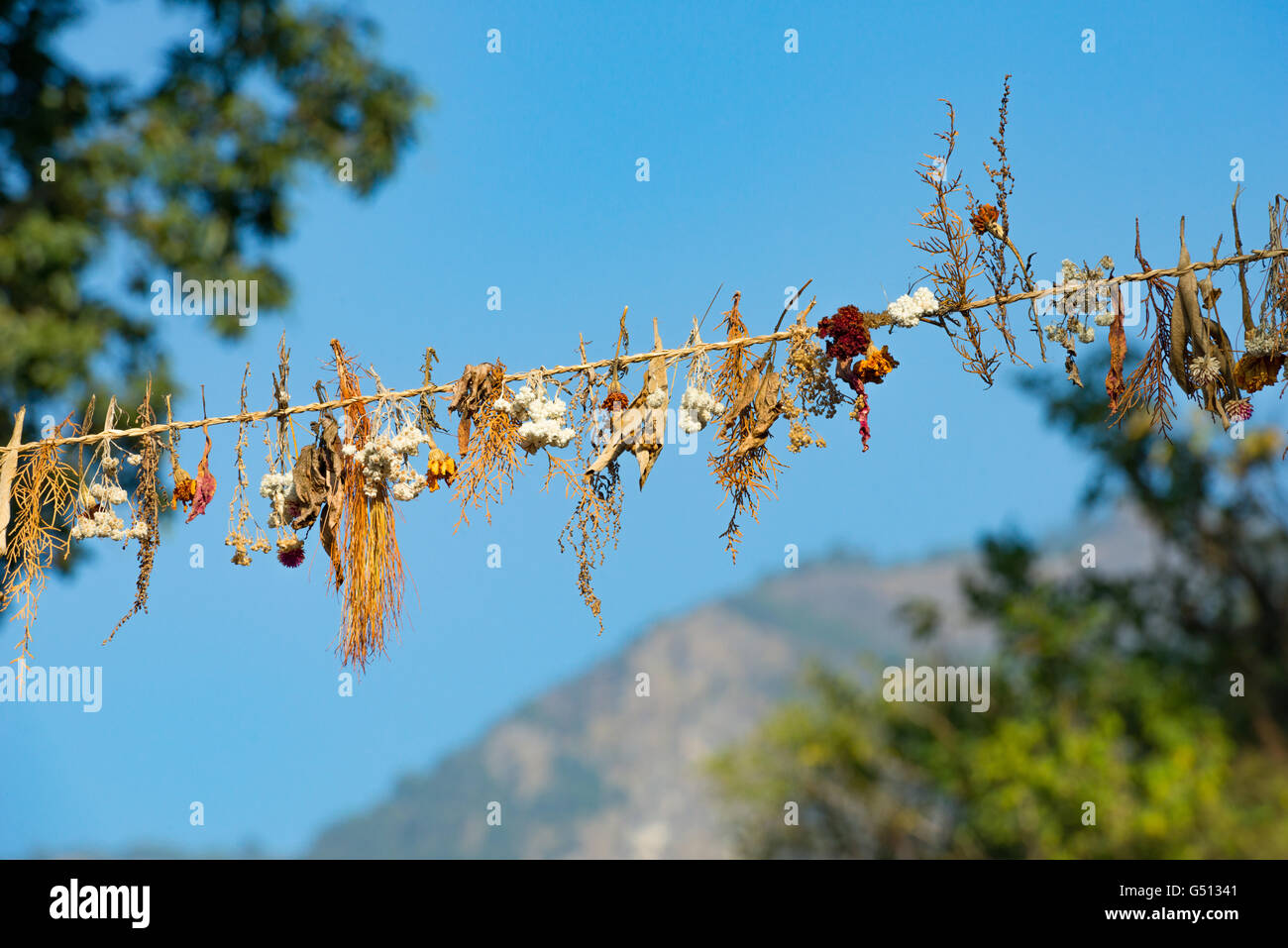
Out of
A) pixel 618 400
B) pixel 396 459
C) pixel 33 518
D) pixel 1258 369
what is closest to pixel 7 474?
pixel 33 518

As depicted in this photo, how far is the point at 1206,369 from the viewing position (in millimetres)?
2566

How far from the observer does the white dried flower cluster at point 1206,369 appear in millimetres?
2562

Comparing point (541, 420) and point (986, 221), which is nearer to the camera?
point (986, 221)

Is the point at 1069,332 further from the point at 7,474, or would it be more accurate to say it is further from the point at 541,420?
the point at 7,474

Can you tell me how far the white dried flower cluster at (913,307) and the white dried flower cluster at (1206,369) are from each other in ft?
1.79

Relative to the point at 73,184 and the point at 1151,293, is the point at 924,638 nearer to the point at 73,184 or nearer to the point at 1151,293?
the point at 1151,293

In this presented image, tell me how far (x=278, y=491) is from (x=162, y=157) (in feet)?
13.8

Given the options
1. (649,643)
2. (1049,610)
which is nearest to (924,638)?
(1049,610)

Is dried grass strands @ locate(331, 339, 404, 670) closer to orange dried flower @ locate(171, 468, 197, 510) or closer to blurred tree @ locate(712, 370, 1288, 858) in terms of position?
orange dried flower @ locate(171, 468, 197, 510)

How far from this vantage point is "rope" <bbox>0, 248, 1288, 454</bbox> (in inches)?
101

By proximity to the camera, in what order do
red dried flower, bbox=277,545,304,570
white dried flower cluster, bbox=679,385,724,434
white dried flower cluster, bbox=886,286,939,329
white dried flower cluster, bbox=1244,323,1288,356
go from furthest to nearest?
red dried flower, bbox=277,545,304,570 → white dried flower cluster, bbox=679,385,724,434 → white dried flower cluster, bbox=886,286,939,329 → white dried flower cluster, bbox=1244,323,1288,356

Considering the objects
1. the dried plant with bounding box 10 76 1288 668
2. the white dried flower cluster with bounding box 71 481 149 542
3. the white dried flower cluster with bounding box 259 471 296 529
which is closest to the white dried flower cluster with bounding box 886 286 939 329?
the dried plant with bounding box 10 76 1288 668

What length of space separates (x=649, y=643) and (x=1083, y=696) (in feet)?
13.1

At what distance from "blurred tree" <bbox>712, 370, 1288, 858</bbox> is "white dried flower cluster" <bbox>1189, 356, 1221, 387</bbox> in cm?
384
